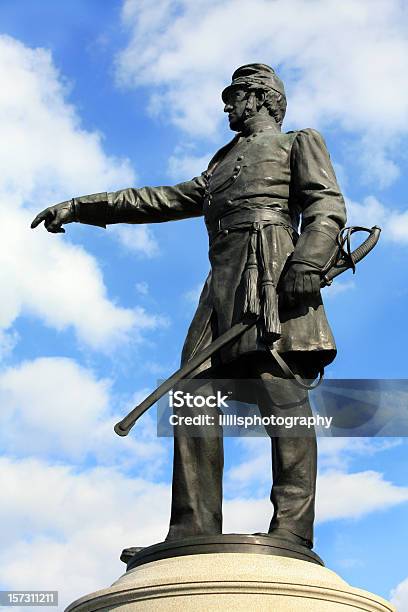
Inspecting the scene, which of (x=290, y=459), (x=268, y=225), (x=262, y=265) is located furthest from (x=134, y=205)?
(x=290, y=459)

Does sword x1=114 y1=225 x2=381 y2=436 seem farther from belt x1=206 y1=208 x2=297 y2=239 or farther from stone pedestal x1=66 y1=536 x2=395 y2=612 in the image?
stone pedestal x1=66 y1=536 x2=395 y2=612

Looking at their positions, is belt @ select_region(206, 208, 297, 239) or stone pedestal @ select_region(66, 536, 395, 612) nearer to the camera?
stone pedestal @ select_region(66, 536, 395, 612)

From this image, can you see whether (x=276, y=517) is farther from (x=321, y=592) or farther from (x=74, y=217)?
(x=74, y=217)

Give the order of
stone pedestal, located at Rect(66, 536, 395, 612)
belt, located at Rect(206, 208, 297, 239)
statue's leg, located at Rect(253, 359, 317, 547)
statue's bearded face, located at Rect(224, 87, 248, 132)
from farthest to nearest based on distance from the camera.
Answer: statue's bearded face, located at Rect(224, 87, 248, 132) < belt, located at Rect(206, 208, 297, 239) < statue's leg, located at Rect(253, 359, 317, 547) < stone pedestal, located at Rect(66, 536, 395, 612)

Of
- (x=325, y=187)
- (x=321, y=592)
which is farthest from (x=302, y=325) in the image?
(x=321, y=592)

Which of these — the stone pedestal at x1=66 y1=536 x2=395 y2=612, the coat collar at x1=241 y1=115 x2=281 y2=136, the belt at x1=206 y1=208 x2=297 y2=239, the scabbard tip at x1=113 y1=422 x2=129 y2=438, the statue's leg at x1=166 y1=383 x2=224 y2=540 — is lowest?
the stone pedestal at x1=66 y1=536 x2=395 y2=612

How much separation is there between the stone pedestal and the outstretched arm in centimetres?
314

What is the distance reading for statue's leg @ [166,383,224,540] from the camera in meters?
6.95

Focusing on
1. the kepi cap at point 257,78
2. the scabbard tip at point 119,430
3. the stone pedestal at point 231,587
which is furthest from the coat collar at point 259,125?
the stone pedestal at point 231,587

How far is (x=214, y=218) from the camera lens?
7.95m

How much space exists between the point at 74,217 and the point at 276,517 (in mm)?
3169

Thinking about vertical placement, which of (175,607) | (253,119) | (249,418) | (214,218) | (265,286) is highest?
(253,119)

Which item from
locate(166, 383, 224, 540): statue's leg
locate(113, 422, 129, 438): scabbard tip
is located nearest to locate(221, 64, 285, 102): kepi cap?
locate(166, 383, 224, 540): statue's leg

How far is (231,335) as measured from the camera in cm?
723
